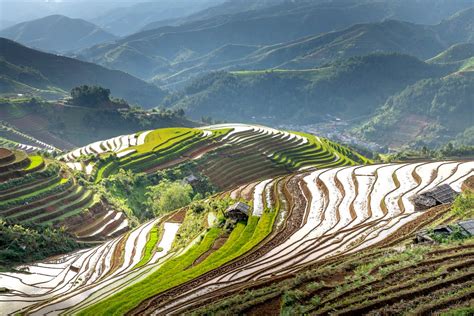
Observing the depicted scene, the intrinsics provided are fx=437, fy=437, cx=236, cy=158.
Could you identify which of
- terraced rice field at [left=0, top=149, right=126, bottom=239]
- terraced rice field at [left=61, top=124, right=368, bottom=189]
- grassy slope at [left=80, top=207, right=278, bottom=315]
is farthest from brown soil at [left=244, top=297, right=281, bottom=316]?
terraced rice field at [left=61, top=124, right=368, bottom=189]

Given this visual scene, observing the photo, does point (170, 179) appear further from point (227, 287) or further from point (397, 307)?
point (397, 307)

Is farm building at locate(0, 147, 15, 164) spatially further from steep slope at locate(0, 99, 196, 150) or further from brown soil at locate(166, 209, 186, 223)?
steep slope at locate(0, 99, 196, 150)

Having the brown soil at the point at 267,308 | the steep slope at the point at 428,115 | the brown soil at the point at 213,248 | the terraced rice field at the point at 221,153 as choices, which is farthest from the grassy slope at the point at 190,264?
the steep slope at the point at 428,115

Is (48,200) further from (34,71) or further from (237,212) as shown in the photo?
(34,71)

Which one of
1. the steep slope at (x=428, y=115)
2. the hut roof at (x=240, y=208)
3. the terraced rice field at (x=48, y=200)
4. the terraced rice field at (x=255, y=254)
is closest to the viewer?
the terraced rice field at (x=255, y=254)

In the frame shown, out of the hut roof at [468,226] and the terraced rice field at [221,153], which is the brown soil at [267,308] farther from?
the terraced rice field at [221,153]

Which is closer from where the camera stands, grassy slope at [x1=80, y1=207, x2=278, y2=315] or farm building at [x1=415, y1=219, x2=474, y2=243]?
farm building at [x1=415, y1=219, x2=474, y2=243]
